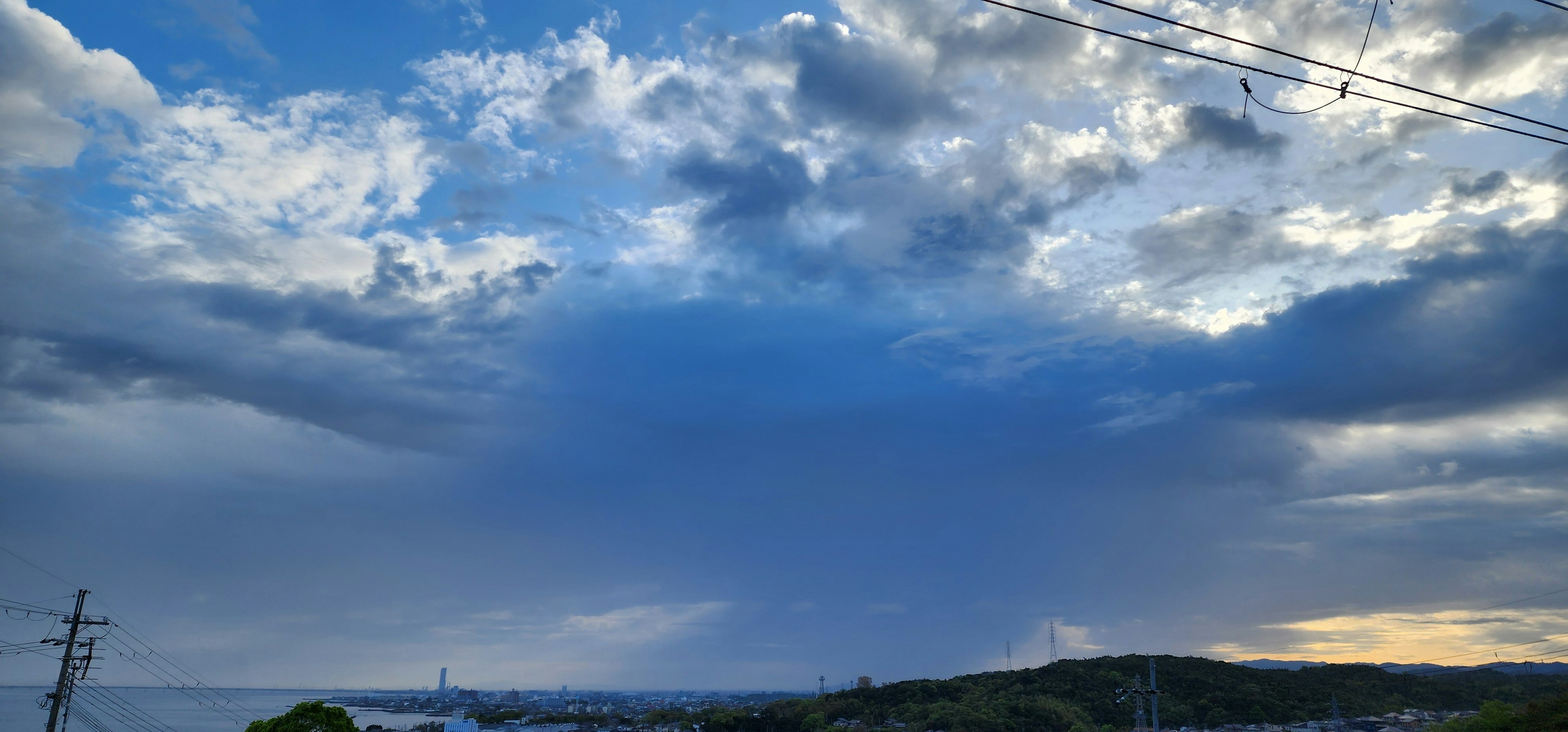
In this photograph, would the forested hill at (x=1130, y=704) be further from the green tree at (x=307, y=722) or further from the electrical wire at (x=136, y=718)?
the electrical wire at (x=136, y=718)

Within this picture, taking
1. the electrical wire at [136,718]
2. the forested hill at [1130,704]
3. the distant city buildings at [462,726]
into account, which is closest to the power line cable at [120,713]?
Result: the electrical wire at [136,718]

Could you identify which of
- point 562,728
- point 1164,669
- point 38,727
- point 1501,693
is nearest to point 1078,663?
point 1164,669

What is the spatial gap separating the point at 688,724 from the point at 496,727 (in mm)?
41901

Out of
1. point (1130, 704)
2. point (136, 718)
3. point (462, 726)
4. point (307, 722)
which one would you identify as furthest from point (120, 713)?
point (1130, 704)

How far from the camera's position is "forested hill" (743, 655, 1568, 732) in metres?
75.4

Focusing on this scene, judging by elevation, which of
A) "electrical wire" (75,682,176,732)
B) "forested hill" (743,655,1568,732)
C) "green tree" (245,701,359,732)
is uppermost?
"green tree" (245,701,359,732)

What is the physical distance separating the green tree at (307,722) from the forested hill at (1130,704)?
53302 millimetres

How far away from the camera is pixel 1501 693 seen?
8231 cm

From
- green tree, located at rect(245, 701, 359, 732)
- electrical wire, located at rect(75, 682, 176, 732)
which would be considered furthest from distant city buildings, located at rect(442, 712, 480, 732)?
green tree, located at rect(245, 701, 359, 732)

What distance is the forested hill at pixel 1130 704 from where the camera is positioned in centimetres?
7538

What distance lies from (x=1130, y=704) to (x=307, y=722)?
76.1 metres

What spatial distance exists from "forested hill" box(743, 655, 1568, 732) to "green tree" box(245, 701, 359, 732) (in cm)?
5330

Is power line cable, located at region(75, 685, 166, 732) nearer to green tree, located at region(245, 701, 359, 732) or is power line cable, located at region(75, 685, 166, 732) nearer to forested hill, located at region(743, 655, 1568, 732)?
green tree, located at region(245, 701, 359, 732)

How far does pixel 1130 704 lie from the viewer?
79.6 m
